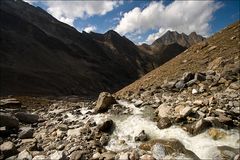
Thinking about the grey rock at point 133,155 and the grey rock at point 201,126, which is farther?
the grey rock at point 201,126

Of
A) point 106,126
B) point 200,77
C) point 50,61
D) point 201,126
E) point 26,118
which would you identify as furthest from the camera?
point 50,61

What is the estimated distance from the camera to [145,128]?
16.8 m

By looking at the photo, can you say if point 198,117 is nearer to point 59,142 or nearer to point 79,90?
point 59,142

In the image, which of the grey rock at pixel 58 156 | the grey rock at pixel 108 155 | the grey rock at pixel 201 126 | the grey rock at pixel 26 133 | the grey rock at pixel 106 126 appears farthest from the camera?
the grey rock at pixel 26 133

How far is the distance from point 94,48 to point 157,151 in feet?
573

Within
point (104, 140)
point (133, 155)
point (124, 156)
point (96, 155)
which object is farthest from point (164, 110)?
point (96, 155)

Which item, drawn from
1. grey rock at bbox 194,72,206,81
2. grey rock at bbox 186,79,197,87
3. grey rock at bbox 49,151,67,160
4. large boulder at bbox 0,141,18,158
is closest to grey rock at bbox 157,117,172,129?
grey rock at bbox 49,151,67,160

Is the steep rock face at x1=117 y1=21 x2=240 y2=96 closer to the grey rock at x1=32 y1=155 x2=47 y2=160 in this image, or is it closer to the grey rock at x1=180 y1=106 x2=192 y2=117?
the grey rock at x1=180 y1=106 x2=192 y2=117

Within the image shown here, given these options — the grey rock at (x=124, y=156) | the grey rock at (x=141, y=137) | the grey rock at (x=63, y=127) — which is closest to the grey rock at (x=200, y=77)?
the grey rock at (x=141, y=137)

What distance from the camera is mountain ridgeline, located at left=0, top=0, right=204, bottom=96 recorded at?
88062 mm

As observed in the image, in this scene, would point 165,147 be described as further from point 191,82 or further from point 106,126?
point 191,82

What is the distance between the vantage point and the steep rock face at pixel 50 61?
88250mm

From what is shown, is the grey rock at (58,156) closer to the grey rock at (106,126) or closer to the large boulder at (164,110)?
the grey rock at (106,126)

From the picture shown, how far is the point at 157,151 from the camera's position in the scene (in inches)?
539
